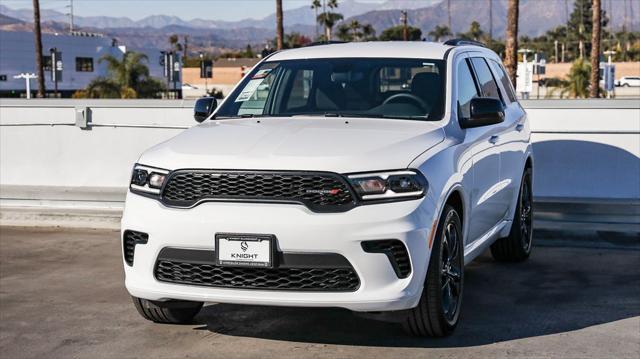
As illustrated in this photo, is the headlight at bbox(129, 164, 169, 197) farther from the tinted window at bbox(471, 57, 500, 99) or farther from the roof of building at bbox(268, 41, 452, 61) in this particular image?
the tinted window at bbox(471, 57, 500, 99)

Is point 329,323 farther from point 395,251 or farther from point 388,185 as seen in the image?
point 388,185

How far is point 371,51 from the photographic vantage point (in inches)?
303

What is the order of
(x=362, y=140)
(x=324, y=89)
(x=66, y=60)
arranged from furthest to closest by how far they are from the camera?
(x=66, y=60)
(x=324, y=89)
(x=362, y=140)

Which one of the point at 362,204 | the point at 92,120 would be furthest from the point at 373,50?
the point at 92,120

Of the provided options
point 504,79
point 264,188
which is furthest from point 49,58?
point 264,188

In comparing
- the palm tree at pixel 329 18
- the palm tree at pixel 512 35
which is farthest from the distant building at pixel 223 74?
the palm tree at pixel 512 35

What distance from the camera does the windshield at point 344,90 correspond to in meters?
7.17

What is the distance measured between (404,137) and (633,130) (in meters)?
5.44

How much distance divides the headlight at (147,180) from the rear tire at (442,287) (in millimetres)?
1604

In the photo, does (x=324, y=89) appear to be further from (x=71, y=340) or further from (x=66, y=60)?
(x=66, y=60)

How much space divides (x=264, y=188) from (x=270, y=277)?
19.4 inches

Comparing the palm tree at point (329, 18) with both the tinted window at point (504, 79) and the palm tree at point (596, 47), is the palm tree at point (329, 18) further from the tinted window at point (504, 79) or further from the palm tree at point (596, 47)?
the tinted window at point (504, 79)

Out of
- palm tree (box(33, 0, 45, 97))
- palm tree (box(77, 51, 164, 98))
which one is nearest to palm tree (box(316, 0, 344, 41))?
palm tree (box(77, 51, 164, 98))

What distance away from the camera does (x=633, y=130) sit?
36.2 feet
